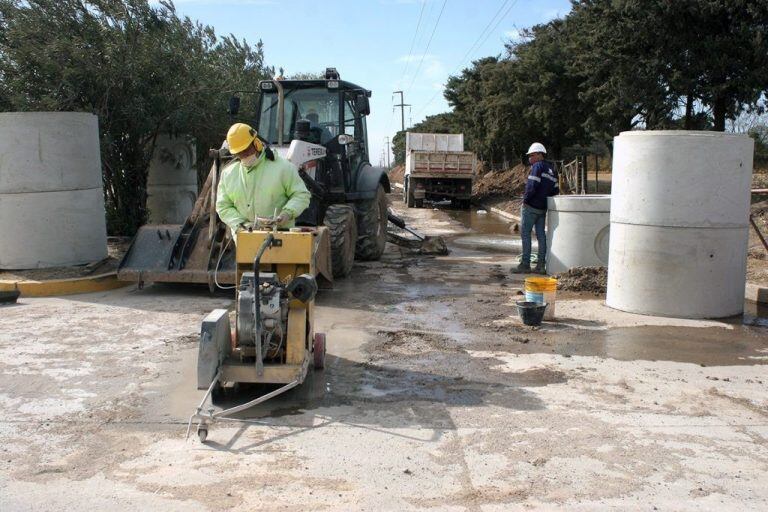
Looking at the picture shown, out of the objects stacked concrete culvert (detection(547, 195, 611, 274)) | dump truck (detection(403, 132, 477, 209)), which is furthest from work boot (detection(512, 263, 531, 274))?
dump truck (detection(403, 132, 477, 209))

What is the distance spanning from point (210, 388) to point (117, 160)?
8.59 m

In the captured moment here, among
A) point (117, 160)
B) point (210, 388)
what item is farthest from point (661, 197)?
point (117, 160)

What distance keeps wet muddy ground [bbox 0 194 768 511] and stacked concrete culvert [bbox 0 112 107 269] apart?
1557mm

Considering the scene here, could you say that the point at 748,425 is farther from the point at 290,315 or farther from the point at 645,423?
the point at 290,315

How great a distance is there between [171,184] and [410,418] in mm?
10390

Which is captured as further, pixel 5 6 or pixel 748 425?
pixel 5 6

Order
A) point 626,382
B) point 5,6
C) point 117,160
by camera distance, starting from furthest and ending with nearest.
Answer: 1. point 117,160
2. point 5,6
3. point 626,382

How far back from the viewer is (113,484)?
147 inches

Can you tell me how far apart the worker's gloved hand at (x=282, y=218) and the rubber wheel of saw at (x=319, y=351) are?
39.6 inches

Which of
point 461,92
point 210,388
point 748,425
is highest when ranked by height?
point 461,92

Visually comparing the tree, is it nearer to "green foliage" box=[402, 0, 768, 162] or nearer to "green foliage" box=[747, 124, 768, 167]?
"green foliage" box=[402, 0, 768, 162]

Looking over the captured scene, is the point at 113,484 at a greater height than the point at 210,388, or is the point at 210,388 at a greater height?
the point at 210,388

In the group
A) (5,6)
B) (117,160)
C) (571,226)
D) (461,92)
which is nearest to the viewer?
(571,226)

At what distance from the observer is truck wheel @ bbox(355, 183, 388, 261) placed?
11117mm
